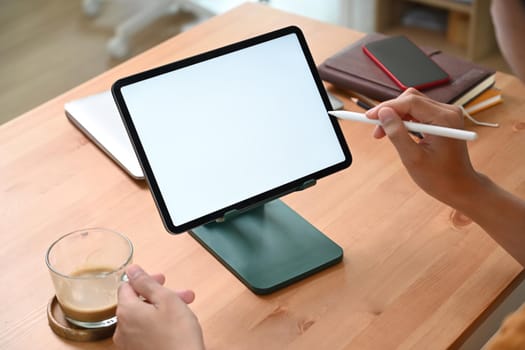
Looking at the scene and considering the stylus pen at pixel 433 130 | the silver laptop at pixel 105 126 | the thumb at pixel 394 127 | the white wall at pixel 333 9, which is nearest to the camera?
the stylus pen at pixel 433 130

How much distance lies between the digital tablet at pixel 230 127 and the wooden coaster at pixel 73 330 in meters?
0.17

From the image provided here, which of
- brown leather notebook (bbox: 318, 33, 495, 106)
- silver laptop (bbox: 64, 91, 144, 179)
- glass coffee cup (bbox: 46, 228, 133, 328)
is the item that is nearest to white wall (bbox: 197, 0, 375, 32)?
brown leather notebook (bbox: 318, 33, 495, 106)

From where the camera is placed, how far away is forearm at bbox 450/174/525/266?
1156 millimetres

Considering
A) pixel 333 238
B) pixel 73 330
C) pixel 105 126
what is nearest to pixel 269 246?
pixel 333 238

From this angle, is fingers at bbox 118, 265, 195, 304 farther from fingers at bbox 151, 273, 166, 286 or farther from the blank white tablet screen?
the blank white tablet screen

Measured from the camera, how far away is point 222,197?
1.13 meters

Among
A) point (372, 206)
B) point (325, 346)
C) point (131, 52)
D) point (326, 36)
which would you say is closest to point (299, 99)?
point (372, 206)

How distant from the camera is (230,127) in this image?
1.16 meters

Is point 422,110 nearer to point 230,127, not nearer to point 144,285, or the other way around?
point 230,127

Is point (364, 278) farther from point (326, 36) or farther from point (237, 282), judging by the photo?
point (326, 36)

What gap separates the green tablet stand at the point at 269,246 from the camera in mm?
1151

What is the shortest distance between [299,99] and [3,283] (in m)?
0.54

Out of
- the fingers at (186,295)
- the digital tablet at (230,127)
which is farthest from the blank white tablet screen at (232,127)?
the fingers at (186,295)

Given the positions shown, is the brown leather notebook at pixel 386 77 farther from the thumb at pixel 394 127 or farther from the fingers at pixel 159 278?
the fingers at pixel 159 278
